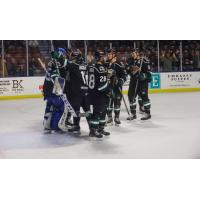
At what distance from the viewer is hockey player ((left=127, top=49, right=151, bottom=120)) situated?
17.7 feet

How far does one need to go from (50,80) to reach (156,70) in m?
1.19

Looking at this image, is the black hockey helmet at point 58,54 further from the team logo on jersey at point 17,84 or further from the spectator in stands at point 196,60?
the spectator in stands at point 196,60

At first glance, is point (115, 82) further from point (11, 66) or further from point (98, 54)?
point (11, 66)

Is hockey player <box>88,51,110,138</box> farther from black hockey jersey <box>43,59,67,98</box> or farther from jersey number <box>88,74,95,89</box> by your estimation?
black hockey jersey <box>43,59,67,98</box>

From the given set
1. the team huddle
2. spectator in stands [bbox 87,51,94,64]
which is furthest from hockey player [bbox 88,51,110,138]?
spectator in stands [bbox 87,51,94,64]

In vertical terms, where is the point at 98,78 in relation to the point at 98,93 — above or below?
above

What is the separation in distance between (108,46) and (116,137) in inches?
32.0

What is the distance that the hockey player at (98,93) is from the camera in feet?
15.9

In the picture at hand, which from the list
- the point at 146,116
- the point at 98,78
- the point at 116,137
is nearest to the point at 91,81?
the point at 98,78

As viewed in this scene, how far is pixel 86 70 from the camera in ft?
16.4

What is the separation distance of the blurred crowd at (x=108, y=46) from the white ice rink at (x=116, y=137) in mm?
303

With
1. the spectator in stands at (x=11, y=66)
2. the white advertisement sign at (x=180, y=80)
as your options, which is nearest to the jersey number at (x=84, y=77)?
the spectator in stands at (x=11, y=66)

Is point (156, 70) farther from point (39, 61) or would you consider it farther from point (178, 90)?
point (39, 61)

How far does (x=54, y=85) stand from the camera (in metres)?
4.95
